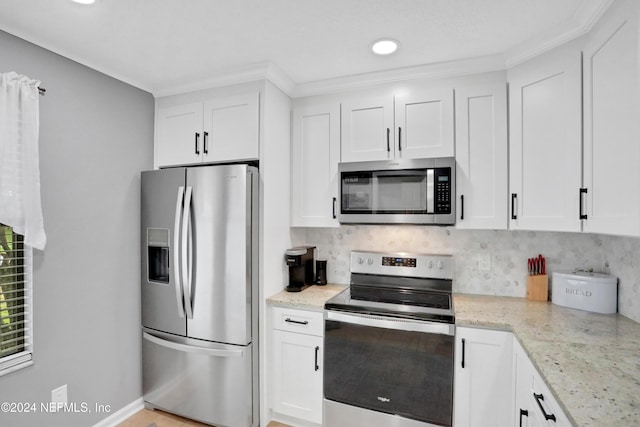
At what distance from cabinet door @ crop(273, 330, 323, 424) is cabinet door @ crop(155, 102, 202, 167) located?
58.0 inches

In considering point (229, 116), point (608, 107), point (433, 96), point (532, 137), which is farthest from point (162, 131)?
point (608, 107)

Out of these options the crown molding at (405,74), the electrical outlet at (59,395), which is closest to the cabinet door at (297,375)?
the electrical outlet at (59,395)

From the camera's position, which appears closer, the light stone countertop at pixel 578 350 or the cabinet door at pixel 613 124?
the light stone countertop at pixel 578 350

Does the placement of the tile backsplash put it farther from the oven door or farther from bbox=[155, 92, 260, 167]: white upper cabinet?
bbox=[155, 92, 260, 167]: white upper cabinet

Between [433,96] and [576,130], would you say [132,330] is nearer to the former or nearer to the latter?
[433,96]

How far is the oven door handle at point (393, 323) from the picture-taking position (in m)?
1.83

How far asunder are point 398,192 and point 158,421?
2.34m

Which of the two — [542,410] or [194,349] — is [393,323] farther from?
[194,349]

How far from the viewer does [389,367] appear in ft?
6.31

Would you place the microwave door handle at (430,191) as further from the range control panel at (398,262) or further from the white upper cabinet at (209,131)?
the white upper cabinet at (209,131)

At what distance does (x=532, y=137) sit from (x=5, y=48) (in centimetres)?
293

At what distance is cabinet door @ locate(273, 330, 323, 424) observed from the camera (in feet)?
7.00

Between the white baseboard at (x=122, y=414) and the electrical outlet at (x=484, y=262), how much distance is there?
107 inches

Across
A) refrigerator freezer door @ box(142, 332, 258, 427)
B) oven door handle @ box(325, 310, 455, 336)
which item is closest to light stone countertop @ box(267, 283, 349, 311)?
oven door handle @ box(325, 310, 455, 336)
